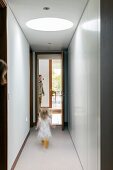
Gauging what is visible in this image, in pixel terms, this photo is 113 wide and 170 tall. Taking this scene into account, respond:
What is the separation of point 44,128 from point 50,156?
3.14 feet

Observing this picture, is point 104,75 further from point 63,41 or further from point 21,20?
point 63,41

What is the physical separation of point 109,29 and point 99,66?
35 cm

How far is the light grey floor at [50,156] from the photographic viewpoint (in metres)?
3.59

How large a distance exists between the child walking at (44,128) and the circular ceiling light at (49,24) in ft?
6.28

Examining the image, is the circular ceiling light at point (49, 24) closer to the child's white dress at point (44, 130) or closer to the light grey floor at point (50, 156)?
the child's white dress at point (44, 130)

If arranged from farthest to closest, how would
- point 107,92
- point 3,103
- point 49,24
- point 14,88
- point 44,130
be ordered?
point 44,130 → point 49,24 → point 14,88 → point 3,103 → point 107,92

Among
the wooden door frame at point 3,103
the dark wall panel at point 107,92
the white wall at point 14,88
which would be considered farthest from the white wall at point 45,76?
the dark wall panel at point 107,92

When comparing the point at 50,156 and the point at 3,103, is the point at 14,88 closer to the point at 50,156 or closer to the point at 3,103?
the point at 3,103

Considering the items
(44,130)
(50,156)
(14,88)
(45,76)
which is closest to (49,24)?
(14,88)

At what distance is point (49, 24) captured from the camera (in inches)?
172

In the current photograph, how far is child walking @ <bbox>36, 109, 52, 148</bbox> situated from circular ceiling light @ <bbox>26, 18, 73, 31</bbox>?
6.28ft

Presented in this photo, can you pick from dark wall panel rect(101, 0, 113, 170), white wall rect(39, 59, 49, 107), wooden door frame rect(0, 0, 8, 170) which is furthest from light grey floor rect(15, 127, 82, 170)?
white wall rect(39, 59, 49, 107)

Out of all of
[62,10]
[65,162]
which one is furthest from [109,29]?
[65,162]

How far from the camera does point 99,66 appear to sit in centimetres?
218
